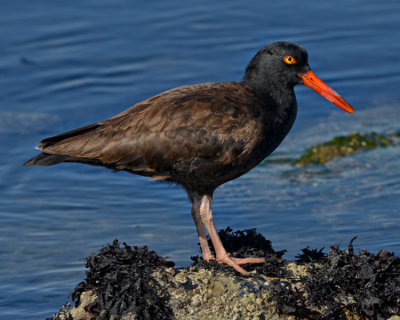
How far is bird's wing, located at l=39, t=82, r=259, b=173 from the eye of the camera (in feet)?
21.1

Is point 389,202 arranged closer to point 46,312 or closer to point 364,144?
point 364,144

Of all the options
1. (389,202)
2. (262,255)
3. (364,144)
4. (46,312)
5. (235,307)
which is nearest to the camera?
Result: (235,307)

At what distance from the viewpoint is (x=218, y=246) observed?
6.39 metres

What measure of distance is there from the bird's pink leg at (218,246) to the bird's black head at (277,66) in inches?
46.2

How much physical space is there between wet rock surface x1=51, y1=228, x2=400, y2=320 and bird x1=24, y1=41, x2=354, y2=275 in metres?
0.60

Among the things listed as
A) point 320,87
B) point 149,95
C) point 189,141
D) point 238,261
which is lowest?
point 238,261

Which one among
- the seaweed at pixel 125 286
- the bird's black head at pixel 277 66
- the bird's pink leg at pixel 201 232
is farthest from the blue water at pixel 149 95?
the bird's black head at pixel 277 66

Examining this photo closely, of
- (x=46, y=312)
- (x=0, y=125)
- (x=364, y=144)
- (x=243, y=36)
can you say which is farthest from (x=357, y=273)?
(x=243, y=36)

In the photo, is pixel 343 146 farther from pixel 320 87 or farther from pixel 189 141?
pixel 189 141

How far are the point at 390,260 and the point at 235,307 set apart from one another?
1219 mm

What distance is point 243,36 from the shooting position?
12.6 m

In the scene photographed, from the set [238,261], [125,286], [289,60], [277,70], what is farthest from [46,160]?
[289,60]

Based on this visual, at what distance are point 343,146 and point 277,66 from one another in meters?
3.52

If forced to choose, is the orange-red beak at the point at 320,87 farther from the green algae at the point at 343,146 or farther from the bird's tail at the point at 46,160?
the green algae at the point at 343,146
